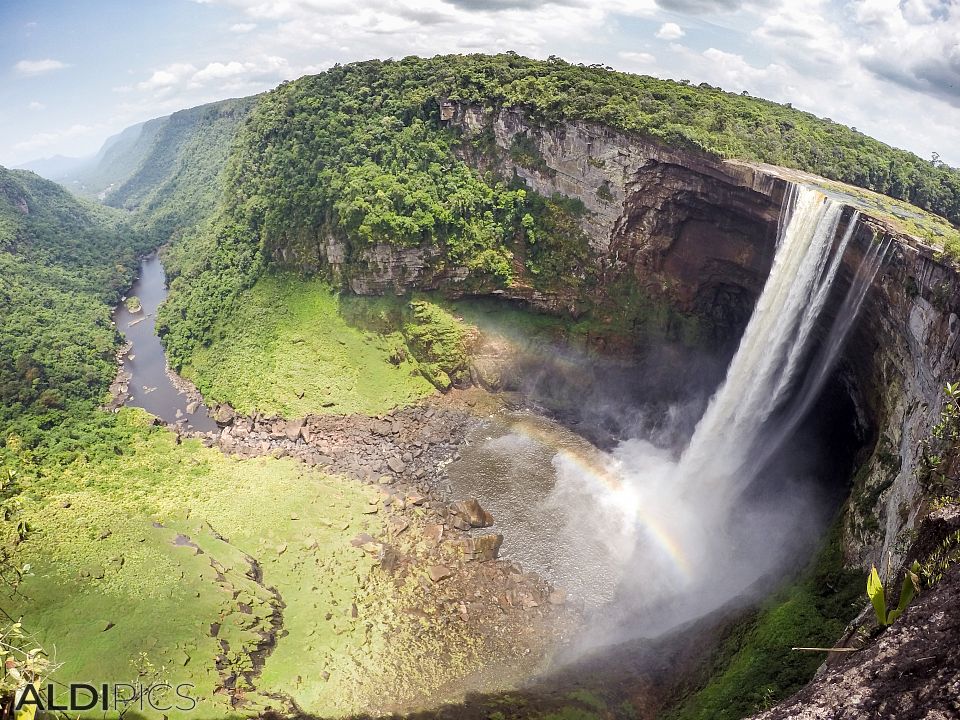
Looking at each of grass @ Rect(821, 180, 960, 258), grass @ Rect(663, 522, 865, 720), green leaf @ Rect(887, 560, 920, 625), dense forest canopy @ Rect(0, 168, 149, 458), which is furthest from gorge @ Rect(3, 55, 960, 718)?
dense forest canopy @ Rect(0, 168, 149, 458)

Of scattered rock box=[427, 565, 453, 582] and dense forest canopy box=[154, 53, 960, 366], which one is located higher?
dense forest canopy box=[154, 53, 960, 366]

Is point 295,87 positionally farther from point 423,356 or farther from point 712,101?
point 712,101

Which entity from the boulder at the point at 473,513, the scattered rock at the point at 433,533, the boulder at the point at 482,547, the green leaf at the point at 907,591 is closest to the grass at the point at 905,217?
the green leaf at the point at 907,591

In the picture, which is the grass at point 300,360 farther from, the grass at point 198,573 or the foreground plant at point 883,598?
the foreground plant at point 883,598

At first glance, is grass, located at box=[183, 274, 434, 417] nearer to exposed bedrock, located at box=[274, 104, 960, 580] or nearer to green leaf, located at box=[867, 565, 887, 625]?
exposed bedrock, located at box=[274, 104, 960, 580]

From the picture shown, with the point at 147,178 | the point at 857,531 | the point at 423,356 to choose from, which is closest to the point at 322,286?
the point at 423,356

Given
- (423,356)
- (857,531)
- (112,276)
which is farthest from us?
(112,276)
